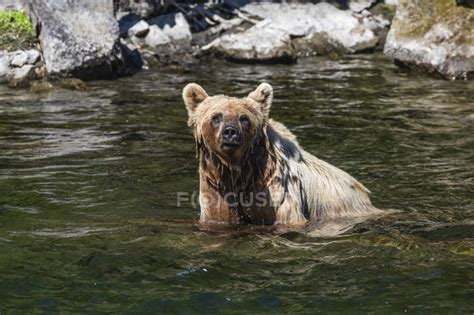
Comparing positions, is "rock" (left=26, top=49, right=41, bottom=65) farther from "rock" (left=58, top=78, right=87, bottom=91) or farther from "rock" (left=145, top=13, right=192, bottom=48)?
"rock" (left=145, top=13, right=192, bottom=48)

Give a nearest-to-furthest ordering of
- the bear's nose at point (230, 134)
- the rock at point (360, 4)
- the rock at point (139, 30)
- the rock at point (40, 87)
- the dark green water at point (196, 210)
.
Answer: the dark green water at point (196, 210), the bear's nose at point (230, 134), the rock at point (40, 87), the rock at point (139, 30), the rock at point (360, 4)

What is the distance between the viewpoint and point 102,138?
13.2 meters

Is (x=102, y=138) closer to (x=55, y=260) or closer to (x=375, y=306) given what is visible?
(x=55, y=260)

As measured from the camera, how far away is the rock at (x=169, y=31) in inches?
846

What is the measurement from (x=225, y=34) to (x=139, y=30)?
2160 mm

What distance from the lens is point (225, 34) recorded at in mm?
21609

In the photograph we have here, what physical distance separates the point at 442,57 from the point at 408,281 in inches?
469

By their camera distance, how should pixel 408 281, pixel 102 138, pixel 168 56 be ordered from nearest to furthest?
pixel 408 281
pixel 102 138
pixel 168 56

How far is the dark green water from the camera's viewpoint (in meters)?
6.47

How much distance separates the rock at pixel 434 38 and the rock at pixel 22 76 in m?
7.64

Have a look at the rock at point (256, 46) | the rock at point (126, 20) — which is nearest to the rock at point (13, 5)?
the rock at point (126, 20)

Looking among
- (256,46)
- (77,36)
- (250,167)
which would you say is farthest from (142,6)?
(250,167)

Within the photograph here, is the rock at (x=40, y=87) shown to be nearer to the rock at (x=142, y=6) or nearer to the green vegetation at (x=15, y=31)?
the green vegetation at (x=15, y=31)

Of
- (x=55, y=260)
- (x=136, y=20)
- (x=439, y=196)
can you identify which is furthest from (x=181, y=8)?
(x=55, y=260)
